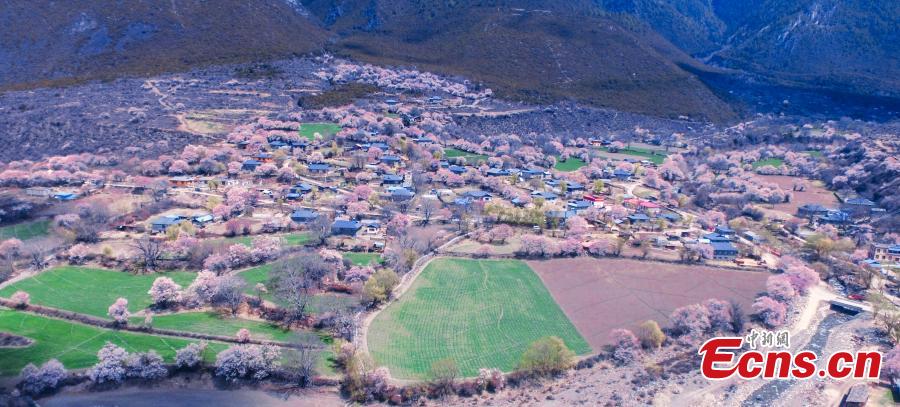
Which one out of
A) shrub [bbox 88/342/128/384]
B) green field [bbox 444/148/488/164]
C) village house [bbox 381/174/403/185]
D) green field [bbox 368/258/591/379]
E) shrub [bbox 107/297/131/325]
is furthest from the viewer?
green field [bbox 444/148/488/164]

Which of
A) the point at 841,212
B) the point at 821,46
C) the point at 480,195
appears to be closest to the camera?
the point at 841,212

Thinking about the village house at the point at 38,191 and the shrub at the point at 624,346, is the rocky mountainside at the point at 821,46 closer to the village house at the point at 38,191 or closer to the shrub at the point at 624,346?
the shrub at the point at 624,346

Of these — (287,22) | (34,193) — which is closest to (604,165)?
(34,193)

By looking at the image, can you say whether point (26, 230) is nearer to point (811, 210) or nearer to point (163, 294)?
point (163, 294)

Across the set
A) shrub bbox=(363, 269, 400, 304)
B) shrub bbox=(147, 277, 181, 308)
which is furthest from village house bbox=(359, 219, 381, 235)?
shrub bbox=(147, 277, 181, 308)

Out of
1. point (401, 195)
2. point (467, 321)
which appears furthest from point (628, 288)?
point (401, 195)

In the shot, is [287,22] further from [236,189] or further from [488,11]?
[236,189]

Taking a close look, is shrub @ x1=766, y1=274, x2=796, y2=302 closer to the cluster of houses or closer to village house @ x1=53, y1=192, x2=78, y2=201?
the cluster of houses

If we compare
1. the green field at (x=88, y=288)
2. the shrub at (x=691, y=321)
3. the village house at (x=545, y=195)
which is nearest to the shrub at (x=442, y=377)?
the shrub at (x=691, y=321)
